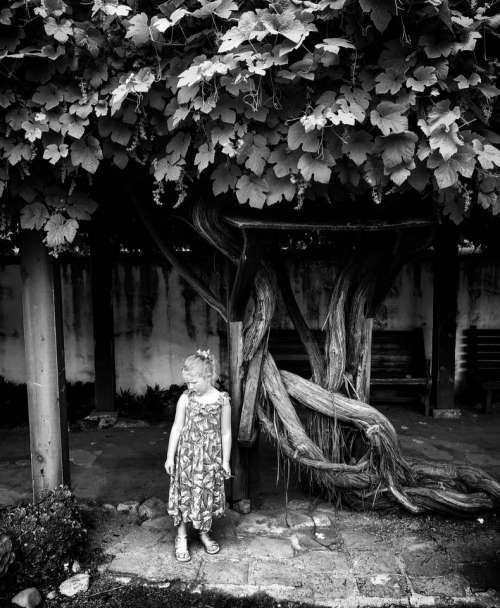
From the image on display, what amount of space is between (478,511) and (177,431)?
262 cm

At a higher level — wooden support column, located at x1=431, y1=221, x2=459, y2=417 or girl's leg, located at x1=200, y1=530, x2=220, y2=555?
wooden support column, located at x1=431, y1=221, x2=459, y2=417

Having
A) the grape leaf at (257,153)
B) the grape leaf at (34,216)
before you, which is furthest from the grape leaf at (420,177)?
the grape leaf at (34,216)

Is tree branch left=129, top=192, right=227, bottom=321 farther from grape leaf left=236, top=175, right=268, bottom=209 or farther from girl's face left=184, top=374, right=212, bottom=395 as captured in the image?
grape leaf left=236, top=175, right=268, bottom=209

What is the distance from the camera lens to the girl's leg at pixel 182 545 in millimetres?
4008

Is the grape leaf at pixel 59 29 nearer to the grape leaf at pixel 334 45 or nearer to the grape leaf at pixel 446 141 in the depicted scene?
the grape leaf at pixel 334 45

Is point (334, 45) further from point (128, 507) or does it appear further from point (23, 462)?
point (23, 462)

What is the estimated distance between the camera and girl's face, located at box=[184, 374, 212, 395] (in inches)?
155

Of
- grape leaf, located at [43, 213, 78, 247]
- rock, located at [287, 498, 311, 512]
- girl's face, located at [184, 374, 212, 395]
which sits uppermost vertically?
grape leaf, located at [43, 213, 78, 247]

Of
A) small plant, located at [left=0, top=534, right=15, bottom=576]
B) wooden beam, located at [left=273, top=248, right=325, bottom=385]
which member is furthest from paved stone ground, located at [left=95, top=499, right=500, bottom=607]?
wooden beam, located at [left=273, top=248, right=325, bottom=385]

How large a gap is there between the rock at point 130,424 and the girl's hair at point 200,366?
3599mm

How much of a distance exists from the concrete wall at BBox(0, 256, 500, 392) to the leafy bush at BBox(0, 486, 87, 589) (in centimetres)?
396

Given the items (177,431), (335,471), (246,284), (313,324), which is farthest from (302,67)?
(313,324)

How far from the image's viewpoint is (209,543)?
411 centimetres

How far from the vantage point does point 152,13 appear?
334cm
